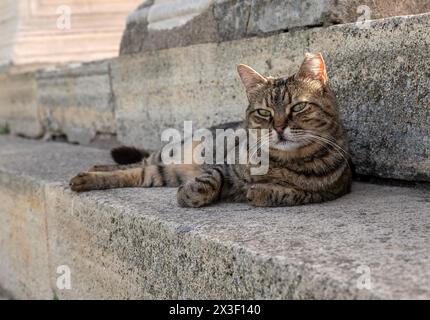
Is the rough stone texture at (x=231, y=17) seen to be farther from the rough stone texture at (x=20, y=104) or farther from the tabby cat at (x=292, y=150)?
the rough stone texture at (x=20, y=104)

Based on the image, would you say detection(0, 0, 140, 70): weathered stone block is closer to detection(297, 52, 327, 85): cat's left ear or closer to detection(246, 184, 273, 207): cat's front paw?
detection(297, 52, 327, 85): cat's left ear

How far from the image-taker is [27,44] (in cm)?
596

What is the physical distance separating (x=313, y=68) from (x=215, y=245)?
930mm

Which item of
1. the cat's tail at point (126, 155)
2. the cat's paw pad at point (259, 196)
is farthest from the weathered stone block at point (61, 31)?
the cat's paw pad at point (259, 196)

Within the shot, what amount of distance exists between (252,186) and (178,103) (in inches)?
60.4

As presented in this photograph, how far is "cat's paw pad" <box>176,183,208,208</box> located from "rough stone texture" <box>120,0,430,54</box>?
99 cm

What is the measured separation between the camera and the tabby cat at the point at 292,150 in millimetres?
2465

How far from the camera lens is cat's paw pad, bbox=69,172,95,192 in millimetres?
3041

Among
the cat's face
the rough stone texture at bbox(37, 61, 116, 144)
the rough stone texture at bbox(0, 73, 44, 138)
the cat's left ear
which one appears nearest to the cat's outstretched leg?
the cat's face

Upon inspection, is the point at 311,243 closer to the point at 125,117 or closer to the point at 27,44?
the point at 125,117

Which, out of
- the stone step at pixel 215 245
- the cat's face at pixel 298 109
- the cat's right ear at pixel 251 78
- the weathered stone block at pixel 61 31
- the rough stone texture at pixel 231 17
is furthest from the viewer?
the weathered stone block at pixel 61 31

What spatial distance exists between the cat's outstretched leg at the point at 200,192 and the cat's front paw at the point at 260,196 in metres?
0.19

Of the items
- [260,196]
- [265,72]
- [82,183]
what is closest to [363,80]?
[265,72]

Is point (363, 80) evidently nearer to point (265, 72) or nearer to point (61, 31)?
point (265, 72)
